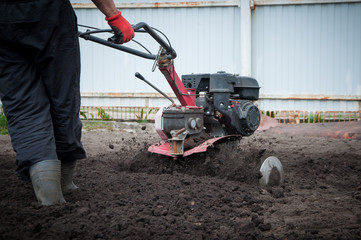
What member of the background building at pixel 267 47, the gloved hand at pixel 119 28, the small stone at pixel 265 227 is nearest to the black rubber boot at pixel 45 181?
the gloved hand at pixel 119 28

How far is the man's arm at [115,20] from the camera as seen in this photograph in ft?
7.50

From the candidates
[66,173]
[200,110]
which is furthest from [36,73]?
[200,110]

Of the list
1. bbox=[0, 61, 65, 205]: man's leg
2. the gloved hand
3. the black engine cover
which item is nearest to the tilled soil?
bbox=[0, 61, 65, 205]: man's leg

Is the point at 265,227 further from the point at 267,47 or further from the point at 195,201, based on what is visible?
the point at 267,47

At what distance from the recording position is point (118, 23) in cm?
241

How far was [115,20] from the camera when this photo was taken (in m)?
2.39

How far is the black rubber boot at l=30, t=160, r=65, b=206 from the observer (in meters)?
2.04

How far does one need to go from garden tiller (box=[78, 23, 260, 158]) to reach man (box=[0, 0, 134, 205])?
119 cm

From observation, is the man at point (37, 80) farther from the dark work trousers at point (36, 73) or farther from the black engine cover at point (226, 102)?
the black engine cover at point (226, 102)

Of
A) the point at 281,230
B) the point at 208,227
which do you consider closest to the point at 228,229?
the point at 208,227

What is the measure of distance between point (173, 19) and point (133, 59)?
1.26 m

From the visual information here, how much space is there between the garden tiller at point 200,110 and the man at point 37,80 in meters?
1.19

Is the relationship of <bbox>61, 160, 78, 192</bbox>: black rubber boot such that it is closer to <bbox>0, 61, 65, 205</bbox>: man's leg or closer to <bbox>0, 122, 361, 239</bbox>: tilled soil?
<bbox>0, 122, 361, 239</bbox>: tilled soil

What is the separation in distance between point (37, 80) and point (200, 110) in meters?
1.76
